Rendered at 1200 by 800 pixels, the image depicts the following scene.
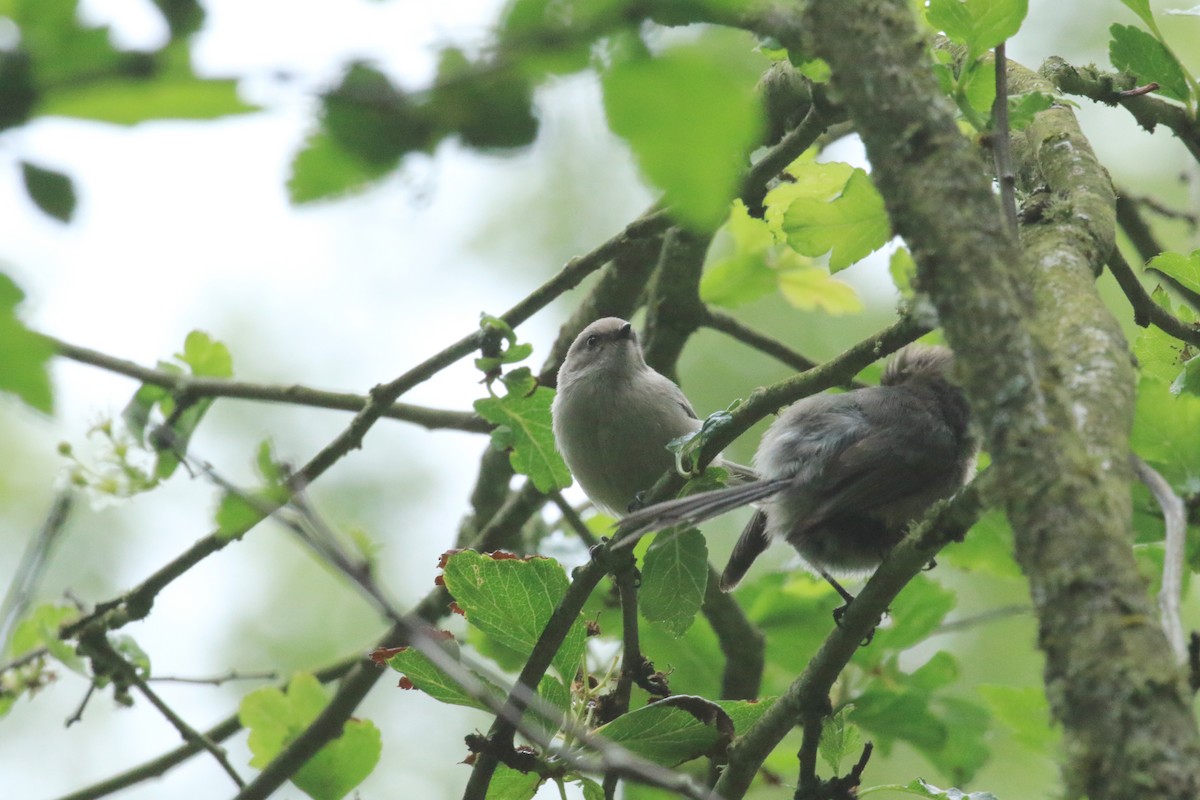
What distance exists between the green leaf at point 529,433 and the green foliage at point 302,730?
0.83m

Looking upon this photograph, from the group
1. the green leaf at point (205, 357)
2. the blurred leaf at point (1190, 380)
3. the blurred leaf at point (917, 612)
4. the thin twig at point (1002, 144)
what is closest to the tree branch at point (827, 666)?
the thin twig at point (1002, 144)

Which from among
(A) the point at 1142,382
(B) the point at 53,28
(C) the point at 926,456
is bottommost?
(B) the point at 53,28

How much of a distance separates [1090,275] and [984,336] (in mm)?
737

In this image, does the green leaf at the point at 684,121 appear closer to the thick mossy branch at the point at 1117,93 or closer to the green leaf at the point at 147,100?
the green leaf at the point at 147,100

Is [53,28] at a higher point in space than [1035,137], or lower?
lower

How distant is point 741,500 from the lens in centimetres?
305

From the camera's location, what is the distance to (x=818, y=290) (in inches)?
173

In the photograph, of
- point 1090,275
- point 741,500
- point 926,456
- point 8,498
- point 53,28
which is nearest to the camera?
point 53,28

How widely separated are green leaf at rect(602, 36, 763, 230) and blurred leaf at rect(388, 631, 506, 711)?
1.92m

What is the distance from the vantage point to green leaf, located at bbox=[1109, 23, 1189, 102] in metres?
2.68

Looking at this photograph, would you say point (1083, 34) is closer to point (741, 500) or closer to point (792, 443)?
point (792, 443)

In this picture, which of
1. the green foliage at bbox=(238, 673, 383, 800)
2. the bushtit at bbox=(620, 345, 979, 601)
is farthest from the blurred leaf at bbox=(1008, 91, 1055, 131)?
the green foliage at bbox=(238, 673, 383, 800)

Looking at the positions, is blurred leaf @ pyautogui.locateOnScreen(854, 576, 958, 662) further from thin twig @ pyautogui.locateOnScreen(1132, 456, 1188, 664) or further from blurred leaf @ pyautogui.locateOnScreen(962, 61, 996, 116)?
thin twig @ pyautogui.locateOnScreen(1132, 456, 1188, 664)

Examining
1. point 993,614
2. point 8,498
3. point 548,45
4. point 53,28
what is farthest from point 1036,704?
point 8,498
